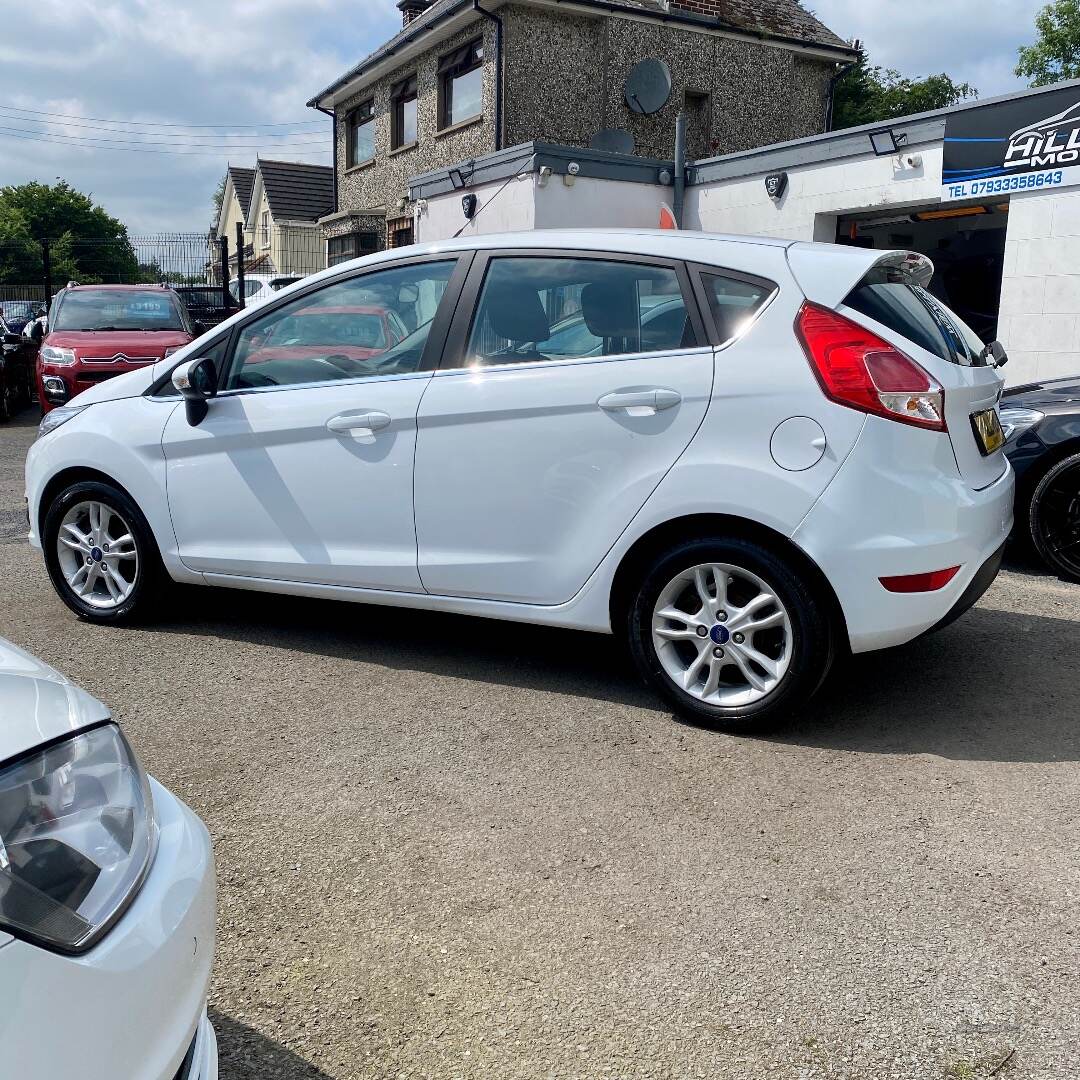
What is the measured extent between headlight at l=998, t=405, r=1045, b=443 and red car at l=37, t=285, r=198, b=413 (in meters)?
8.60

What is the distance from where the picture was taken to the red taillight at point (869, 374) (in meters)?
3.47

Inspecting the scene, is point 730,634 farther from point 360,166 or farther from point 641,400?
point 360,166

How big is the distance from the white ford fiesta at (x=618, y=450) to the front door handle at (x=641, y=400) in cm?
1

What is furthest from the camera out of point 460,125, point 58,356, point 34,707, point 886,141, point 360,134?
point 360,134

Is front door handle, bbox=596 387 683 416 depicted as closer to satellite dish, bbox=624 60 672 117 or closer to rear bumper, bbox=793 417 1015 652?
rear bumper, bbox=793 417 1015 652

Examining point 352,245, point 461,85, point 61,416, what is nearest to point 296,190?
point 352,245

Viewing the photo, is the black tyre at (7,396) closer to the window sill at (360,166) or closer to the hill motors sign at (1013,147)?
the hill motors sign at (1013,147)

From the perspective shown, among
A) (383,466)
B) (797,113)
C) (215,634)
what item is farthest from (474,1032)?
(797,113)

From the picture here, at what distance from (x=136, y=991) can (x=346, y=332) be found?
338 centimetres

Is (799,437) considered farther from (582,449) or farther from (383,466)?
(383,466)

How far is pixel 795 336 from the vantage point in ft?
11.8

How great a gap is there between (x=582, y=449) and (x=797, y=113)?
825 inches

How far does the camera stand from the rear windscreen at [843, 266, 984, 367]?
3.63 meters

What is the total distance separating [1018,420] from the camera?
609 centimetres
